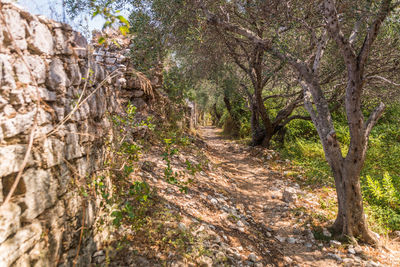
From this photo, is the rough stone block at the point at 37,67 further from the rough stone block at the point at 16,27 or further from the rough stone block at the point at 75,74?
the rough stone block at the point at 75,74

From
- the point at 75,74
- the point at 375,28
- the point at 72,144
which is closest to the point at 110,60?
the point at 75,74

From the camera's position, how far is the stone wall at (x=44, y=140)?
1750 millimetres

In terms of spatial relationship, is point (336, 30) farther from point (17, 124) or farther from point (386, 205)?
point (17, 124)

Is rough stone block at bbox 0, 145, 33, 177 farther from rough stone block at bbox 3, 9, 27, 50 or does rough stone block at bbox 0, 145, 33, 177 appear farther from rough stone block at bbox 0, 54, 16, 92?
rough stone block at bbox 3, 9, 27, 50

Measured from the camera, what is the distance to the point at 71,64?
8.32 ft

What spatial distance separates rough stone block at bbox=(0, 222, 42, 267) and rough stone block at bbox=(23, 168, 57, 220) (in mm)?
109

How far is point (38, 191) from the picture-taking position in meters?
2.00

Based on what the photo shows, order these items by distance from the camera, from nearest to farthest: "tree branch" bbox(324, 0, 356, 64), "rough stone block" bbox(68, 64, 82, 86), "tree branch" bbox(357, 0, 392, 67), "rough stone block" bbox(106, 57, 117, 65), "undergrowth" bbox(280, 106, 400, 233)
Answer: "rough stone block" bbox(68, 64, 82, 86) → "tree branch" bbox(357, 0, 392, 67) → "tree branch" bbox(324, 0, 356, 64) → "undergrowth" bbox(280, 106, 400, 233) → "rough stone block" bbox(106, 57, 117, 65)

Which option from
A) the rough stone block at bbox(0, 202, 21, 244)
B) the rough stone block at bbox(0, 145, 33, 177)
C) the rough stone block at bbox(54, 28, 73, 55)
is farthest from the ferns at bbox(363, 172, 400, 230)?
the rough stone block at bbox(54, 28, 73, 55)

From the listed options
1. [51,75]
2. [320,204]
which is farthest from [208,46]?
[51,75]

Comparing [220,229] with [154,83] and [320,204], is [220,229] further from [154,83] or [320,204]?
[154,83]

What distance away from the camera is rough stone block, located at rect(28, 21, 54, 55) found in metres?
2.03

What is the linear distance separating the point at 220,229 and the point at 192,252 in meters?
1.11

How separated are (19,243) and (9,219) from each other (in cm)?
23
